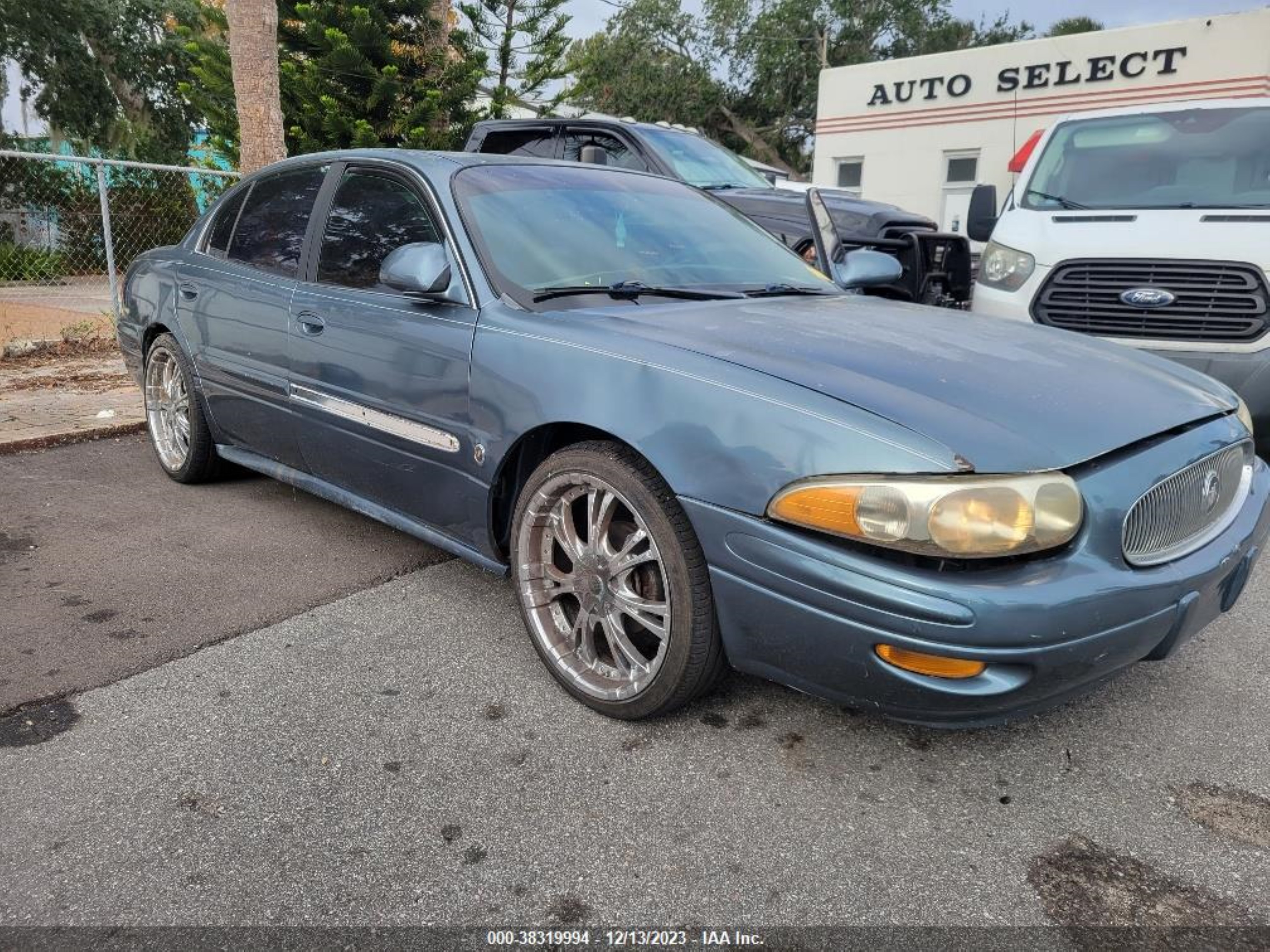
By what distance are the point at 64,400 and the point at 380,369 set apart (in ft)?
14.9

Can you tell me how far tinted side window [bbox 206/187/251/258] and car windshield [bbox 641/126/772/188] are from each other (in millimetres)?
3496

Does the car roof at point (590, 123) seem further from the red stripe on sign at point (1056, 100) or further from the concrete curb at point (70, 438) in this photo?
the red stripe on sign at point (1056, 100)

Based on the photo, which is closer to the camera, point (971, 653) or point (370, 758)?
point (971, 653)

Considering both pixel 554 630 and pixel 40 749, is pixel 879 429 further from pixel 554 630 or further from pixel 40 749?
pixel 40 749

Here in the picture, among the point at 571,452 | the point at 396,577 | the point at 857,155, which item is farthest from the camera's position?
the point at 857,155

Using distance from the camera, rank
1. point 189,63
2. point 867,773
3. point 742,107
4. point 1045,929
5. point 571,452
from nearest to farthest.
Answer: point 1045,929 < point 867,773 < point 571,452 < point 189,63 < point 742,107

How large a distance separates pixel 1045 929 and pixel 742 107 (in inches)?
1372

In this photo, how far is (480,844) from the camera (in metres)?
2.05

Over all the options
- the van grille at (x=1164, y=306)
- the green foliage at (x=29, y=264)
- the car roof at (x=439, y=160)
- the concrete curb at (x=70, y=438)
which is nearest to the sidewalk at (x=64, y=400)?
the concrete curb at (x=70, y=438)

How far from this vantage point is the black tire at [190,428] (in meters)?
4.27

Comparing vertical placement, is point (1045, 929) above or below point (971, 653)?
below

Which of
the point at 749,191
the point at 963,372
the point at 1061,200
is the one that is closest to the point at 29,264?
the point at 749,191

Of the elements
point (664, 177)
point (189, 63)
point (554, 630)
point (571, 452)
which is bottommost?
point (554, 630)

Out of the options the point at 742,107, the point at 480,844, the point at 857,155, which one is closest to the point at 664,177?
the point at 480,844
